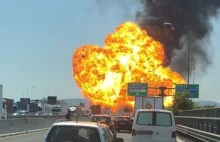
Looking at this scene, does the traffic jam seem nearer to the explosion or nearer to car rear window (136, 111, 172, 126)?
car rear window (136, 111, 172, 126)

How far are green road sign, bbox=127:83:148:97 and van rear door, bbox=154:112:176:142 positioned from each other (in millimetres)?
45971

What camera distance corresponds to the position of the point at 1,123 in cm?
3094

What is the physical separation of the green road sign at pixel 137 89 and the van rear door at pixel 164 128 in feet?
151

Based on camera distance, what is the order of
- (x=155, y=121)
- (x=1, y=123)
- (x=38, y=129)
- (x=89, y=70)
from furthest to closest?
(x=89, y=70) < (x=38, y=129) < (x=1, y=123) < (x=155, y=121)

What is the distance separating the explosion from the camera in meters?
68.2

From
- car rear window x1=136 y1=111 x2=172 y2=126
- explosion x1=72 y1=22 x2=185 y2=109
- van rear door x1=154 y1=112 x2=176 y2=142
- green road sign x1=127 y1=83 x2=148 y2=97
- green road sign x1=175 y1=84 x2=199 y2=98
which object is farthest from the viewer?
explosion x1=72 y1=22 x2=185 y2=109

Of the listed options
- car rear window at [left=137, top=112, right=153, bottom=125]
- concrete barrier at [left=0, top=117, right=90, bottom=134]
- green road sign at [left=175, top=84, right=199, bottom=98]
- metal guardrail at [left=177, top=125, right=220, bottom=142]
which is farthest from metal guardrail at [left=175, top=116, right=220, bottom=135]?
green road sign at [left=175, top=84, right=199, bottom=98]

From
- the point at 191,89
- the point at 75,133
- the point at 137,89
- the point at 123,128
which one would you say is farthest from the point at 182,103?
the point at 75,133

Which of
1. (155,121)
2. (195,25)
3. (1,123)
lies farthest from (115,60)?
(155,121)

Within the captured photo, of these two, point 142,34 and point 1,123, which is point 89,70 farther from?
point 1,123

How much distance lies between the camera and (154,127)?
66.6 ft

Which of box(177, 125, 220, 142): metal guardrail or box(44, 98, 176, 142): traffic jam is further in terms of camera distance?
box(177, 125, 220, 142): metal guardrail

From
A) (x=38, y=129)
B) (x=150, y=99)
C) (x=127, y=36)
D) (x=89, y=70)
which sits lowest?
(x=38, y=129)

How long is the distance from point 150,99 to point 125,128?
231 inches
